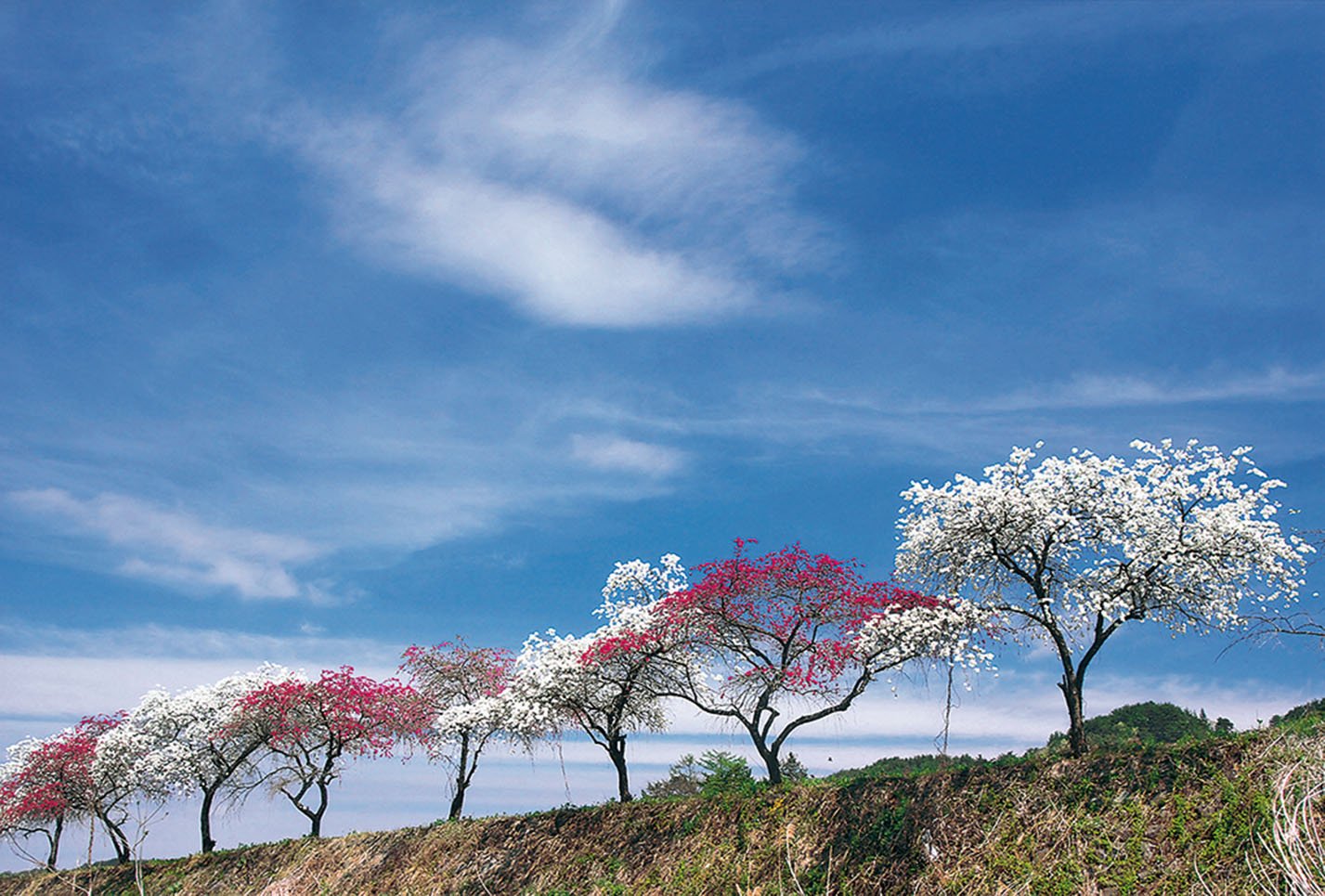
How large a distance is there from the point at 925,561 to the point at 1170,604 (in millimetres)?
5242

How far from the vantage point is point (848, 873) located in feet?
53.9

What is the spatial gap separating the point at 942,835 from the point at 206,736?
31583mm

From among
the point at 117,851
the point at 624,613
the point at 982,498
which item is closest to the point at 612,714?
the point at 624,613

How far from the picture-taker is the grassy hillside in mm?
13680

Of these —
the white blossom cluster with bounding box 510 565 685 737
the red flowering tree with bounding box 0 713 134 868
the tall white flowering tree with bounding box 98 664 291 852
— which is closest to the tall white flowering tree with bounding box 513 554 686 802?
the white blossom cluster with bounding box 510 565 685 737

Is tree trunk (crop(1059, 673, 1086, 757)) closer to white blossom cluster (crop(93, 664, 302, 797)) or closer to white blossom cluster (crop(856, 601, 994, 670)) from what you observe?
white blossom cluster (crop(856, 601, 994, 670))

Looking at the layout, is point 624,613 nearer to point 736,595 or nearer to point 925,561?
point 736,595

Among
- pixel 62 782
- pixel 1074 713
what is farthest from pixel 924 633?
pixel 62 782

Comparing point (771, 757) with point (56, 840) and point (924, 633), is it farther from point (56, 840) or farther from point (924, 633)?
point (56, 840)

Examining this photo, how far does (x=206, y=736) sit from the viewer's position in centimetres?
3747

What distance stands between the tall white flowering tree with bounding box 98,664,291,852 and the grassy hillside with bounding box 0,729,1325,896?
49.3 feet

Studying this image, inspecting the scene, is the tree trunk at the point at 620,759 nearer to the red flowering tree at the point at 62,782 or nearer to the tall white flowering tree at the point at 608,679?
the tall white flowering tree at the point at 608,679

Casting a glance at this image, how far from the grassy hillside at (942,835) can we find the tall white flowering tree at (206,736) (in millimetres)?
15024

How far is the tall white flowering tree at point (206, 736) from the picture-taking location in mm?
36625
